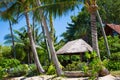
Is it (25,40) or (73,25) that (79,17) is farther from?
(25,40)

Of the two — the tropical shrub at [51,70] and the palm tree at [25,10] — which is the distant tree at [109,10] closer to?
the palm tree at [25,10]

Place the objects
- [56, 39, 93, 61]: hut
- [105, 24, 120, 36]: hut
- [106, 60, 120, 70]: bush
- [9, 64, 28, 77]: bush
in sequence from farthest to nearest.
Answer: [105, 24, 120, 36]: hut, [9, 64, 28, 77]: bush, [56, 39, 93, 61]: hut, [106, 60, 120, 70]: bush

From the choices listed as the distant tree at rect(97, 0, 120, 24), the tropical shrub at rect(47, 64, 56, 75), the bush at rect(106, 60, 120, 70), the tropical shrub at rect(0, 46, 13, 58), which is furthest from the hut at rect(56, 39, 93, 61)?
the distant tree at rect(97, 0, 120, 24)

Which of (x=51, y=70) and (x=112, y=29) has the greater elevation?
(x=112, y=29)

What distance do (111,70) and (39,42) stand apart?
22974mm

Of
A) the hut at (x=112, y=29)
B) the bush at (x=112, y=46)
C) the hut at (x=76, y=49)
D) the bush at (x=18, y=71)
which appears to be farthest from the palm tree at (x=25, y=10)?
the hut at (x=112, y=29)

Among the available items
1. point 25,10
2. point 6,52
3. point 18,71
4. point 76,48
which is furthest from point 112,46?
point 6,52

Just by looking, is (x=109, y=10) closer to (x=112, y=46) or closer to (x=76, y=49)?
(x=112, y=46)

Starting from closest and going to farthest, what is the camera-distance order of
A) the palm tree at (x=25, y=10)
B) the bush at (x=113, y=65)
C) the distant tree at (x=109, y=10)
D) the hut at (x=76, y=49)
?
the bush at (x=113, y=65) < the palm tree at (x=25, y=10) < the hut at (x=76, y=49) < the distant tree at (x=109, y=10)

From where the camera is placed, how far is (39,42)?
4216 cm

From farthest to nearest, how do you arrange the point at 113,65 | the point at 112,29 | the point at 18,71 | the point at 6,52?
1. the point at 6,52
2. the point at 112,29
3. the point at 18,71
4. the point at 113,65

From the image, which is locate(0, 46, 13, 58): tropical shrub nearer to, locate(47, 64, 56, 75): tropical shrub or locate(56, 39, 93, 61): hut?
locate(56, 39, 93, 61): hut

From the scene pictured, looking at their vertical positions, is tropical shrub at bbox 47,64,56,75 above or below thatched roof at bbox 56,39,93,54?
below

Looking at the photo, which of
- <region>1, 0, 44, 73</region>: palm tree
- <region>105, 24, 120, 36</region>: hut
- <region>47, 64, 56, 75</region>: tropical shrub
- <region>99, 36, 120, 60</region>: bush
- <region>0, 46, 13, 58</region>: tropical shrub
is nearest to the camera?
<region>47, 64, 56, 75</region>: tropical shrub
